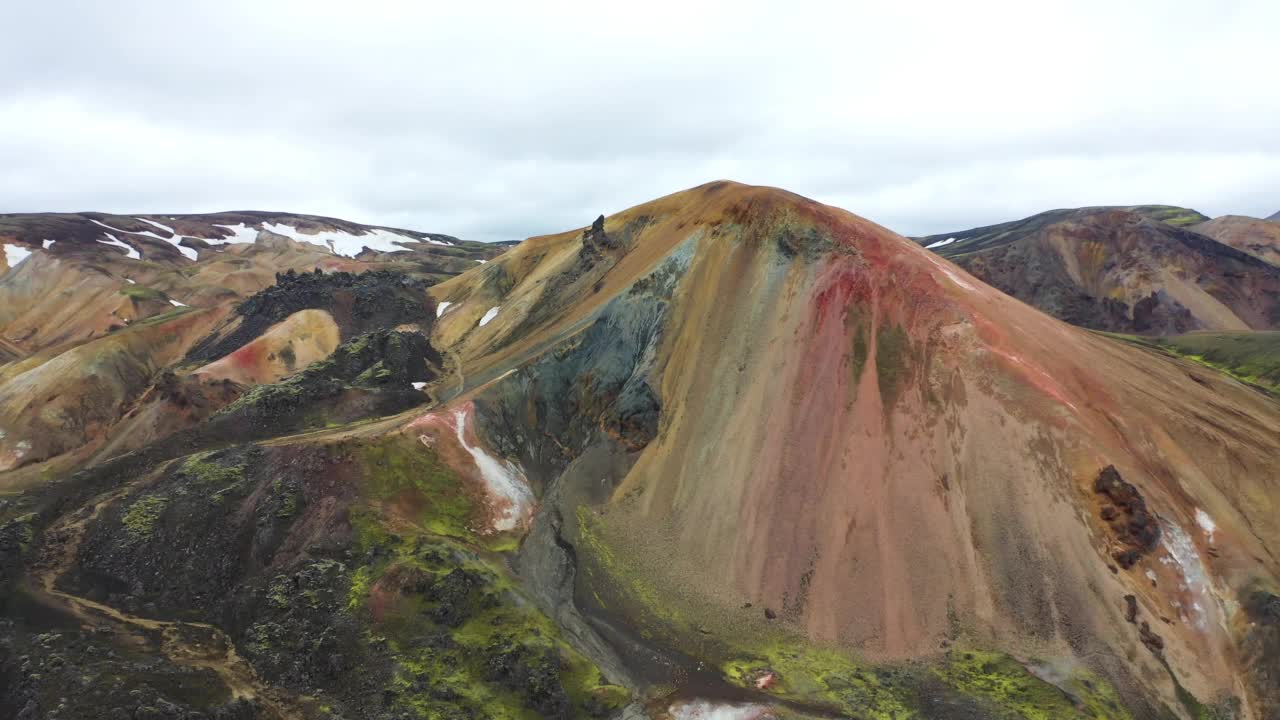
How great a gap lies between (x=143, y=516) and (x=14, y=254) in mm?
110109

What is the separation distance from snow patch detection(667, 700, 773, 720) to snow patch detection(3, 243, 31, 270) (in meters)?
134

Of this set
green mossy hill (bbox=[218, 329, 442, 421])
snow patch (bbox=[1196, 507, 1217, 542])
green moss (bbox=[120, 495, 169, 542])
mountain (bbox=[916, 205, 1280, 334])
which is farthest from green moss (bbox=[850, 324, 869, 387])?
mountain (bbox=[916, 205, 1280, 334])

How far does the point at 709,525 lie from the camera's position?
109ft

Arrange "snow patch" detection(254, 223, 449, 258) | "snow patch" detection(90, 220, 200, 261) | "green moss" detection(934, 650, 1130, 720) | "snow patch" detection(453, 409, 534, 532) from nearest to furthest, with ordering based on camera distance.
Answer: "green moss" detection(934, 650, 1130, 720), "snow patch" detection(453, 409, 534, 532), "snow patch" detection(90, 220, 200, 261), "snow patch" detection(254, 223, 449, 258)

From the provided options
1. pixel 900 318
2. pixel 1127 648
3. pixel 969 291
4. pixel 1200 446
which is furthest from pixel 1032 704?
pixel 969 291

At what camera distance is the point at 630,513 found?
34719mm

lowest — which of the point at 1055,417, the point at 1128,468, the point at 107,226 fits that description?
Result: the point at 1128,468

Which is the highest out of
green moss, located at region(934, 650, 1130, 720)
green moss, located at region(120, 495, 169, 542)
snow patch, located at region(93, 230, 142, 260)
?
snow patch, located at region(93, 230, 142, 260)

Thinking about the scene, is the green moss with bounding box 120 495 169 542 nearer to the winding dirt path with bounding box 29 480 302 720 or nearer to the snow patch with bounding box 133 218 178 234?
the winding dirt path with bounding box 29 480 302 720

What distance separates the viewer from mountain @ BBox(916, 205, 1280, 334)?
83.3 meters

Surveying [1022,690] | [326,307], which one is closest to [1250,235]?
[1022,690]

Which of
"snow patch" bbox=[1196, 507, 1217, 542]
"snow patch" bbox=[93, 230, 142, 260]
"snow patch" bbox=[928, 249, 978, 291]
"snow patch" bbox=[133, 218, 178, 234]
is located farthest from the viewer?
"snow patch" bbox=[133, 218, 178, 234]

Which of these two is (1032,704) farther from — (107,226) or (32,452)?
(107,226)

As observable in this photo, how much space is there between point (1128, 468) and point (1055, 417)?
3.93 meters
